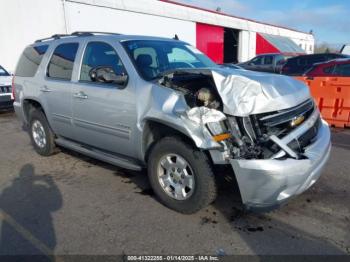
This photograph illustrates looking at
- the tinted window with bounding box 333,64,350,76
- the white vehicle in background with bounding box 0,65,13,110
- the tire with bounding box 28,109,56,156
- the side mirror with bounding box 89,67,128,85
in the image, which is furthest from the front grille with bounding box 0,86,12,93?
the tinted window with bounding box 333,64,350,76

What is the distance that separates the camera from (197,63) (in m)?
4.48

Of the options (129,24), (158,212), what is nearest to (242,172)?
(158,212)

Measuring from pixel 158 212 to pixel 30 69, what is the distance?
357 cm

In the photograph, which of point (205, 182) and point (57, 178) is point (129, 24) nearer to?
point (57, 178)

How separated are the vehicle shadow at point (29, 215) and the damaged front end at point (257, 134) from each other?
5.87ft

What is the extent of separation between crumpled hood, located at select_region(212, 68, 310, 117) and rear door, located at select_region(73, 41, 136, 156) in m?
1.11

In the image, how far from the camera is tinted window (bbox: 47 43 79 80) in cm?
453

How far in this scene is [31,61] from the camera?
5.50 meters

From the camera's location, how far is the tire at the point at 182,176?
3.15 meters

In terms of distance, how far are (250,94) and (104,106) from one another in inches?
72.1

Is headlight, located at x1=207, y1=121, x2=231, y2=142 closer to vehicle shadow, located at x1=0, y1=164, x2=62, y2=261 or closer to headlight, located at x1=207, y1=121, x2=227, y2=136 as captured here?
headlight, located at x1=207, y1=121, x2=227, y2=136

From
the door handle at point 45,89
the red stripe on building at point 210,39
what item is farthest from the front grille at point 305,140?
the red stripe on building at point 210,39

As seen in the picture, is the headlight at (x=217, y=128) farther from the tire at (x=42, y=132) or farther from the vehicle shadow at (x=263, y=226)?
the tire at (x=42, y=132)

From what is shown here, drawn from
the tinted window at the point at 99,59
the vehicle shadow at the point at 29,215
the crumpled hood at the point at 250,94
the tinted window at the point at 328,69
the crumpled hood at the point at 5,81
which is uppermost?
the tinted window at the point at 99,59
